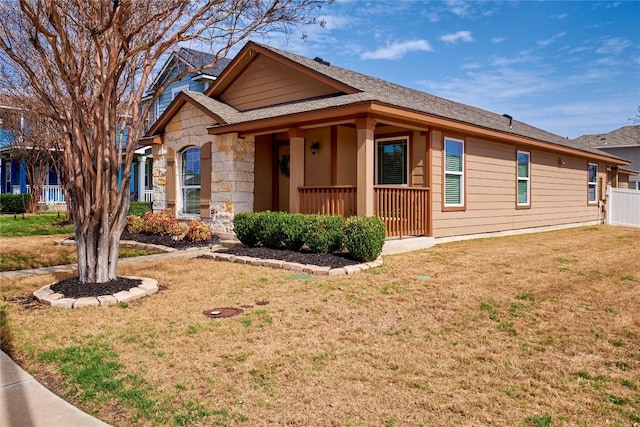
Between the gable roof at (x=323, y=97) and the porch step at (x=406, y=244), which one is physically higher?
the gable roof at (x=323, y=97)

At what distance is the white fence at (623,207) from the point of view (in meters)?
18.4

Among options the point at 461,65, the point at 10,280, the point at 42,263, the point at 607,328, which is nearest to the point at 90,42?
the point at 10,280

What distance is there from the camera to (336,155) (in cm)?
1089

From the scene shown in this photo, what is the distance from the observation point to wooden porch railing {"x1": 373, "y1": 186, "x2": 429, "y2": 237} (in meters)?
9.02

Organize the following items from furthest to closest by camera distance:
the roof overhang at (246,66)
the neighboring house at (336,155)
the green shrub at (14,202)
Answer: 1. the green shrub at (14,202)
2. the roof overhang at (246,66)
3. the neighboring house at (336,155)

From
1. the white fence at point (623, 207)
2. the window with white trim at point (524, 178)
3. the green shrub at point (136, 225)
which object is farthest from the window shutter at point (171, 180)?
the white fence at point (623, 207)

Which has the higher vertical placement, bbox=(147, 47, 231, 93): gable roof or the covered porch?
bbox=(147, 47, 231, 93): gable roof

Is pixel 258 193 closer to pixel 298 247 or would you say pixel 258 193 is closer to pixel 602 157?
pixel 298 247

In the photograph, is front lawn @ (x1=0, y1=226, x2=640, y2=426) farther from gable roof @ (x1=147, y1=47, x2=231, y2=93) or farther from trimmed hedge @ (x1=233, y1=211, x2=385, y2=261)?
gable roof @ (x1=147, y1=47, x2=231, y2=93)

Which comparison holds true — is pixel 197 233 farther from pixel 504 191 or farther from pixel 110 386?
pixel 504 191

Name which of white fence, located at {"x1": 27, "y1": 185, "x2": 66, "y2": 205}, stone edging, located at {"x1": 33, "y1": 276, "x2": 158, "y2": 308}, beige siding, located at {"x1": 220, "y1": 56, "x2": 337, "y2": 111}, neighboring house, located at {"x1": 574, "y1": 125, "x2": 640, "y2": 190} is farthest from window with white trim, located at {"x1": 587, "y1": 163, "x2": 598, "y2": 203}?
white fence, located at {"x1": 27, "y1": 185, "x2": 66, "y2": 205}

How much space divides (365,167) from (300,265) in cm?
233

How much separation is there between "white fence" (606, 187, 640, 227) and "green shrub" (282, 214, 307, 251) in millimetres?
16238

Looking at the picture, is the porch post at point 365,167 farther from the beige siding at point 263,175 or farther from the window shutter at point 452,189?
the beige siding at point 263,175
